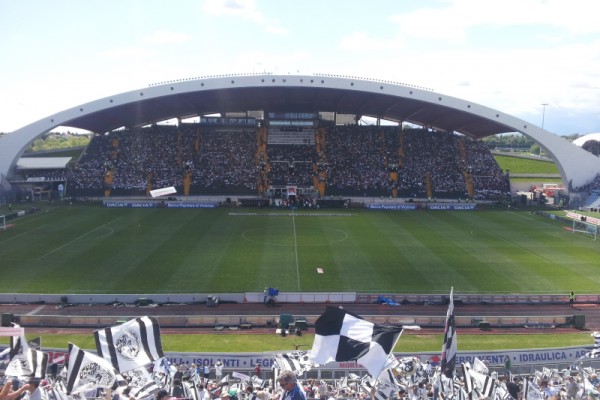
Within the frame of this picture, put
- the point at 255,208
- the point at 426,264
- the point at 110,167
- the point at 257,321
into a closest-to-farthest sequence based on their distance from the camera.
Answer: the point at 257,321, the point at 426,264, the point at 255,208, the point at 110,167

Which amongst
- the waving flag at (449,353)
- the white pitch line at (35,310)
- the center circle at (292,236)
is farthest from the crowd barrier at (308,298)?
the waving flag at (449,353)

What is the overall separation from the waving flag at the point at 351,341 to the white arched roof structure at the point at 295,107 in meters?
45.3

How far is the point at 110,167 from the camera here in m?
63.2

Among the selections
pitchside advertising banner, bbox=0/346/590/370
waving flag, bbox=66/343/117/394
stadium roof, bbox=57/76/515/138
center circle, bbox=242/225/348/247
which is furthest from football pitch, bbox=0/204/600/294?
waving flag, bbox=66/343/117/394

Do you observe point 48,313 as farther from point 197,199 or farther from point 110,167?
point 110,167

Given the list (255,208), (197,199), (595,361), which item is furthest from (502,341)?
(197,199)

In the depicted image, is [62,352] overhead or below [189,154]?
below

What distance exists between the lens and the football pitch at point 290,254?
28234 mm

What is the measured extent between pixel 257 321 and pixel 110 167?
4649 cm

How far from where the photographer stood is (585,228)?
4450cm

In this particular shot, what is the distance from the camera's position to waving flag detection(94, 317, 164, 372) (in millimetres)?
9992

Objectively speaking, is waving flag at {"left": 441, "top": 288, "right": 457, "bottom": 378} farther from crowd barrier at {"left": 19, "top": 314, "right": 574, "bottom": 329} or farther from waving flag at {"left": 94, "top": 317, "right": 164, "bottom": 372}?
crowd barrier at {"left": 19, "top": 314, "right": 574, "bottom": 329}

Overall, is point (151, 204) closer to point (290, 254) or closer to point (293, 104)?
point (293, 104)

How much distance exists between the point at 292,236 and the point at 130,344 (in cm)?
3005
